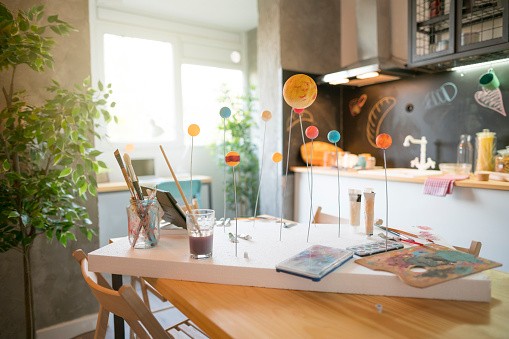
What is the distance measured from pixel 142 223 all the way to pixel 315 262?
574 millimetres

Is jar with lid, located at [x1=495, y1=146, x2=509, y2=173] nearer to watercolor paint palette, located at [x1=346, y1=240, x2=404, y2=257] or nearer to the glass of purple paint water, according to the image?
watercolor paint palette, located at [x1=346, y1=240, x2=404, y2=257]

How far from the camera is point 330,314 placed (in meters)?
0.77

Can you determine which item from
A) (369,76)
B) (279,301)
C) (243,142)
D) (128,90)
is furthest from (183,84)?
(279,301)

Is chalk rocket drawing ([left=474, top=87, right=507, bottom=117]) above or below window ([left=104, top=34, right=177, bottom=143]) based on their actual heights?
below

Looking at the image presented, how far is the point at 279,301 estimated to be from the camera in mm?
834

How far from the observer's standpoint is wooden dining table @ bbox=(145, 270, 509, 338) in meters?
0.69

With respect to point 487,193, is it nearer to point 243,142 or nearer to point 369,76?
point 369,76

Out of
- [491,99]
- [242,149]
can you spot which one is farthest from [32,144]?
[491,99]

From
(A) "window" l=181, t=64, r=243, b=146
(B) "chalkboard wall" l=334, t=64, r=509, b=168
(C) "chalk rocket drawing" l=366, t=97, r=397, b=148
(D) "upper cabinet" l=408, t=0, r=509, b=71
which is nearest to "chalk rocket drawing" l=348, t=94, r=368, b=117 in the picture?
(B) "chalkboard wall" l=334, t=64, r=509, b=168

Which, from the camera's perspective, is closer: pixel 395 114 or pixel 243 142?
pixel 395 114

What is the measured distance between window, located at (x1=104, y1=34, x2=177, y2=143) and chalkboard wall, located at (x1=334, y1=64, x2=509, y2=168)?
1937 mm

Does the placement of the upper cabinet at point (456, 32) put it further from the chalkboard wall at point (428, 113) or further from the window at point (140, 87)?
the window at point (140, 87)

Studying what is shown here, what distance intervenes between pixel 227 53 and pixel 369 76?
2.30m

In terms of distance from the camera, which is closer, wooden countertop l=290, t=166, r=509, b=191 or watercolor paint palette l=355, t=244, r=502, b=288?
watercolor paint palette l=355, t=244, r=502, b=288
